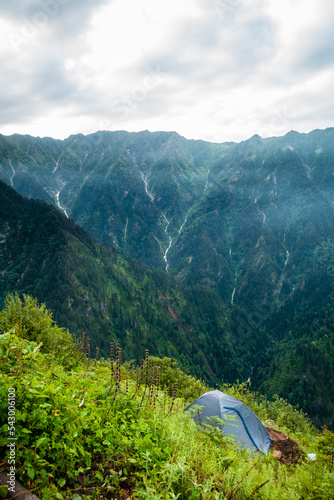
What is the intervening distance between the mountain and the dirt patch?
10393 cm

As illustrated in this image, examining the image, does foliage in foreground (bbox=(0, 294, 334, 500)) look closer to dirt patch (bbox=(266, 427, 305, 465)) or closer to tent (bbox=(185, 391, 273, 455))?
tent (bbox=(185, 391, 273, 455))

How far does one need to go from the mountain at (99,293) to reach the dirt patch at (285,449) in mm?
103928

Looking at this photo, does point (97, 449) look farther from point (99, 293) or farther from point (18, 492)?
point (99, 293)

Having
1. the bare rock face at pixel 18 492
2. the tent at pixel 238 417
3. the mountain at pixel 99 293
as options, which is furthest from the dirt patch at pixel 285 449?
the mountain at pixel 99 293

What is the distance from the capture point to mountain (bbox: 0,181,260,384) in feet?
438

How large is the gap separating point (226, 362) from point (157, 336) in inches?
2307

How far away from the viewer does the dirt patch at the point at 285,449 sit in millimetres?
17578

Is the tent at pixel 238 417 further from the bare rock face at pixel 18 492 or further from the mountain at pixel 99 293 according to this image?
the mountain at pixel 99 293

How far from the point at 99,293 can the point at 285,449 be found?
137 meters

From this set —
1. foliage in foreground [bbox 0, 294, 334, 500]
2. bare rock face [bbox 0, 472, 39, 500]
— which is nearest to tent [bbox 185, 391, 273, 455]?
foliage in foreground [bbox 0, 294, 334, 500]

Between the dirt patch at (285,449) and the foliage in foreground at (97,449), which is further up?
the foliage in foreground at (97,449)

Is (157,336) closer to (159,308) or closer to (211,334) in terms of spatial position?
(159,308)

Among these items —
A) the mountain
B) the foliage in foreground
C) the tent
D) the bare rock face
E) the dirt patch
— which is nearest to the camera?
the bare rock face

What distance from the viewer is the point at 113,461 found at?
14.8 ft
